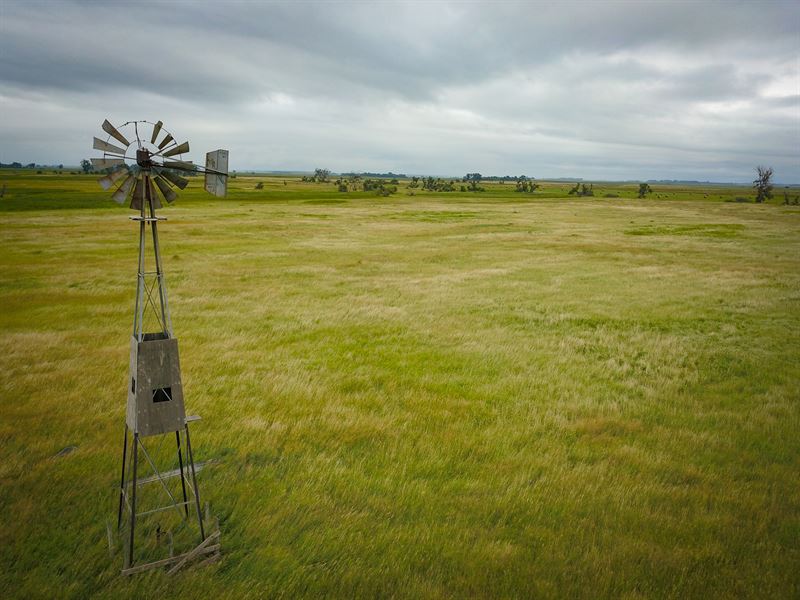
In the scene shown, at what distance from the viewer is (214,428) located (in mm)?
9359

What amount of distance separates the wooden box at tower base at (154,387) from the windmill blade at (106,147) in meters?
2.28

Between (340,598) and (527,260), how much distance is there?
98.3 ft

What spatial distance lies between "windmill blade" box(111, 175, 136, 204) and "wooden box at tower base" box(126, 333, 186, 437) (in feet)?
5.66

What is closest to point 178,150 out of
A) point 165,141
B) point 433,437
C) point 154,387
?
point 165,141

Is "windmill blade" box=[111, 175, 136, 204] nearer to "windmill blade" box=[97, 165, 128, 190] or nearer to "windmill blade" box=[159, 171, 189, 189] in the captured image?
"windmill blade" box=[97, 165, 128, 190]

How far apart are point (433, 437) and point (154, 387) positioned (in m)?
5.16

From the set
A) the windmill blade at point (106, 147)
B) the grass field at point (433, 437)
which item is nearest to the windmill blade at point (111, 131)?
the windmill blade at point (106, 147)

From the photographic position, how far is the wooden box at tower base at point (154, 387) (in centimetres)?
588

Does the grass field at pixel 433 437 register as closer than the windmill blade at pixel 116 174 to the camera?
No

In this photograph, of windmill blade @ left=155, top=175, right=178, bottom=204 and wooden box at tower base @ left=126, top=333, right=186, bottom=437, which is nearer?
wooden box at tower base @ left=126, top=333, right=186, bottom=437

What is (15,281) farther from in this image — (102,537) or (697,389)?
(697,389)

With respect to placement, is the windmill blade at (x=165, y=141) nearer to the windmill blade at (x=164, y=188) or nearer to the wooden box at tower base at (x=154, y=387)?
the windmill blade at (x=164, y=188)

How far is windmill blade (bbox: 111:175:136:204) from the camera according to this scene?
582cm

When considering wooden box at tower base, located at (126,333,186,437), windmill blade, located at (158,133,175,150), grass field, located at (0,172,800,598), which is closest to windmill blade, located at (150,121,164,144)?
windmill blade, located at (158,133,175,150)
